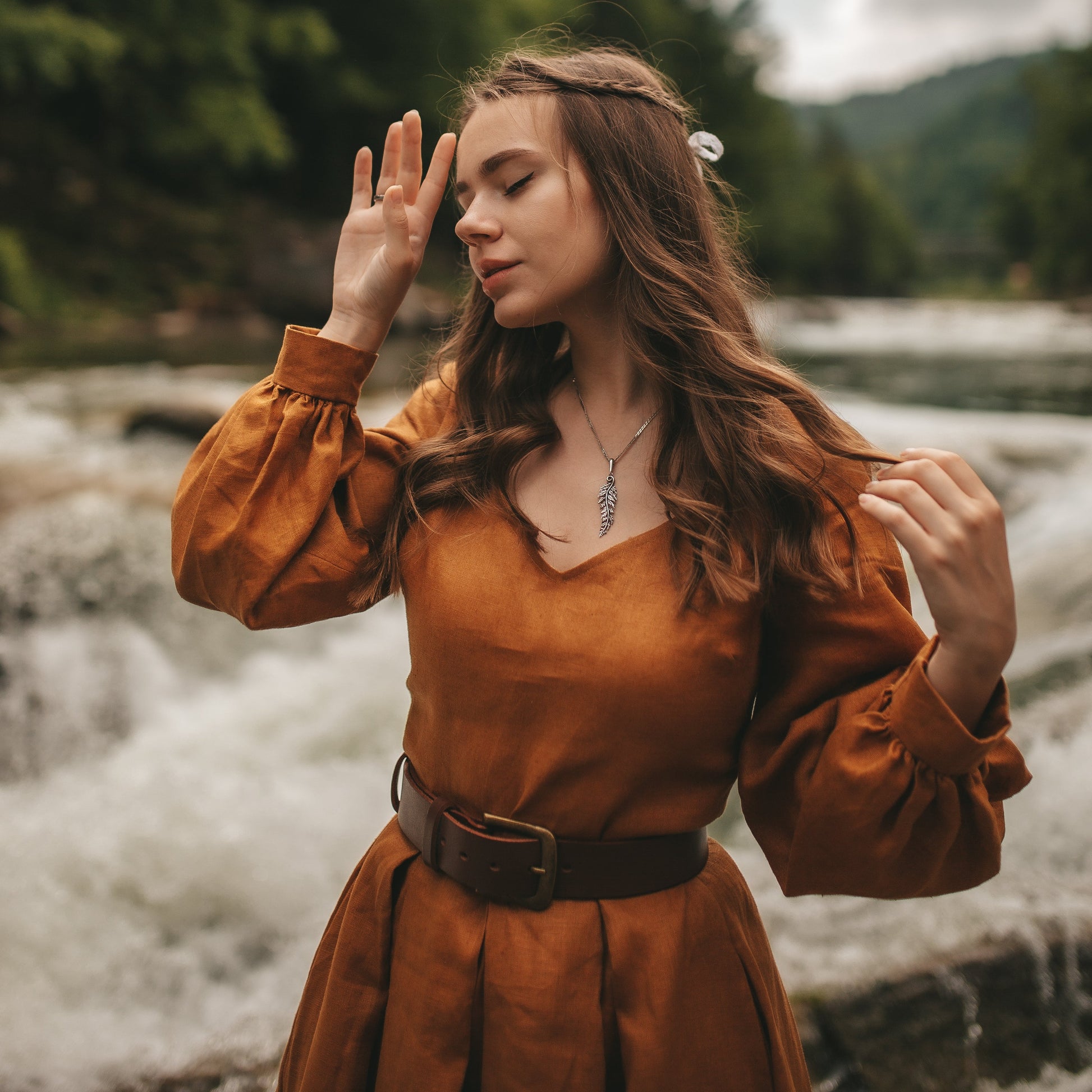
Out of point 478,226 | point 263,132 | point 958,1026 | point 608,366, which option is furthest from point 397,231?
point 263,132

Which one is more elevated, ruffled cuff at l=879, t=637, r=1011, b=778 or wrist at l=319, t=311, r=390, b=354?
wrist at l=319, t=311, r=390, b=354

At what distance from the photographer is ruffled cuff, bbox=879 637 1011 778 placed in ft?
3.86

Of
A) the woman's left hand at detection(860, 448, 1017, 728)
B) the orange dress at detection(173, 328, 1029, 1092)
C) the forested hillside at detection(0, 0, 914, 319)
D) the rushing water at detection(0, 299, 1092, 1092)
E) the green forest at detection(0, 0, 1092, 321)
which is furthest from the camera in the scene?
the green forest at detection(0, 0, 1092, 321)

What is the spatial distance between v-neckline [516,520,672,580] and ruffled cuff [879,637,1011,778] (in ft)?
1.26

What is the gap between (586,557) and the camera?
139 cm

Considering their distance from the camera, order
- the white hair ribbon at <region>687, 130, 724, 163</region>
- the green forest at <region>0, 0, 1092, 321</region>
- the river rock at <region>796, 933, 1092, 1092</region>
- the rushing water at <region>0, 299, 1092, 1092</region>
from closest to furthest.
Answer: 1. the white hair ribbon at <region>687, 130, 724, 163</region>
2. the river rock at <region>796, 933, 1092, 1092</region>
3. the rushing water at <region>0, 299, 1092, 1092</region>
4. the green forest at <region>0, 0, 1092, 321</region>

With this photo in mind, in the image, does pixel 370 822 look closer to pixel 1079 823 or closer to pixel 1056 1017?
pixel 1056 1017

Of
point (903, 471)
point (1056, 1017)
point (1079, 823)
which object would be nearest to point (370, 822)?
point (1056, 1017)

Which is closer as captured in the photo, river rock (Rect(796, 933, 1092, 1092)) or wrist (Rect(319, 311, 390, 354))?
wrist (Rect(319, 311, 390, 354))

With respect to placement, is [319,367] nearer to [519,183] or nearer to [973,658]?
[519,183]

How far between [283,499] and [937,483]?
2.90 ft

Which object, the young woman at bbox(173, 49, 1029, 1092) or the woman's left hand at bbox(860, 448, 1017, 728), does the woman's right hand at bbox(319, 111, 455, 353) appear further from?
the woman's left hand at bbox(860, 448, 1017, 728)

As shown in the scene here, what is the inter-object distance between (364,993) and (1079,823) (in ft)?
10.9

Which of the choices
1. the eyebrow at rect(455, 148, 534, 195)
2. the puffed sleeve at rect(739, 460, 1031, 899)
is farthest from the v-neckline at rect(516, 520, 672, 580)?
the eyebrow at rect(455, 148, 534, 195)
